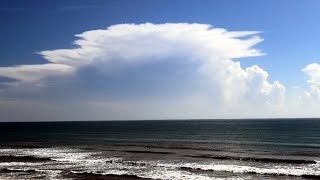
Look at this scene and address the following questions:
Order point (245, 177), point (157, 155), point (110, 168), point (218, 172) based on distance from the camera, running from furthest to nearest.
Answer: point (157, 155) < point (110, 168) < point (218, 172) < point (245, 177)

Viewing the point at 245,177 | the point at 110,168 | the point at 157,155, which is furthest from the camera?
the point at 157,155

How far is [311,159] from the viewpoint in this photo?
63844 mm

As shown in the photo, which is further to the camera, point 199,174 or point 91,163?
point 91,163

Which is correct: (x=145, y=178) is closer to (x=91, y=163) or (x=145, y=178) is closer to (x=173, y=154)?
(x=91, y=163)

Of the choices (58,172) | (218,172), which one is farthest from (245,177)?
(58,172)

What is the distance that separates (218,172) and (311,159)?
20.8 metres

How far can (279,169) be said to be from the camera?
53.1 m

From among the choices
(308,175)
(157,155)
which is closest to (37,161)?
(157,155)

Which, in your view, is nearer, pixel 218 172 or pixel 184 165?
pixel 218 172

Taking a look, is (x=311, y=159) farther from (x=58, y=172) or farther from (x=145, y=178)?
(x=58, y=172)

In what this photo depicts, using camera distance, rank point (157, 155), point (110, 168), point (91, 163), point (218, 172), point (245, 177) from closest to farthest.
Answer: point (245, 177)
point (218, 172)
point (110, 168)
point (91, 163)
point (157, 155)

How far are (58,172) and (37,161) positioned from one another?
1378 cm

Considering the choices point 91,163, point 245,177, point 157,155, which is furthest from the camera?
point 157,155

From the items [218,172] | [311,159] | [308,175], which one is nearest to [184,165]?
[218,172]
